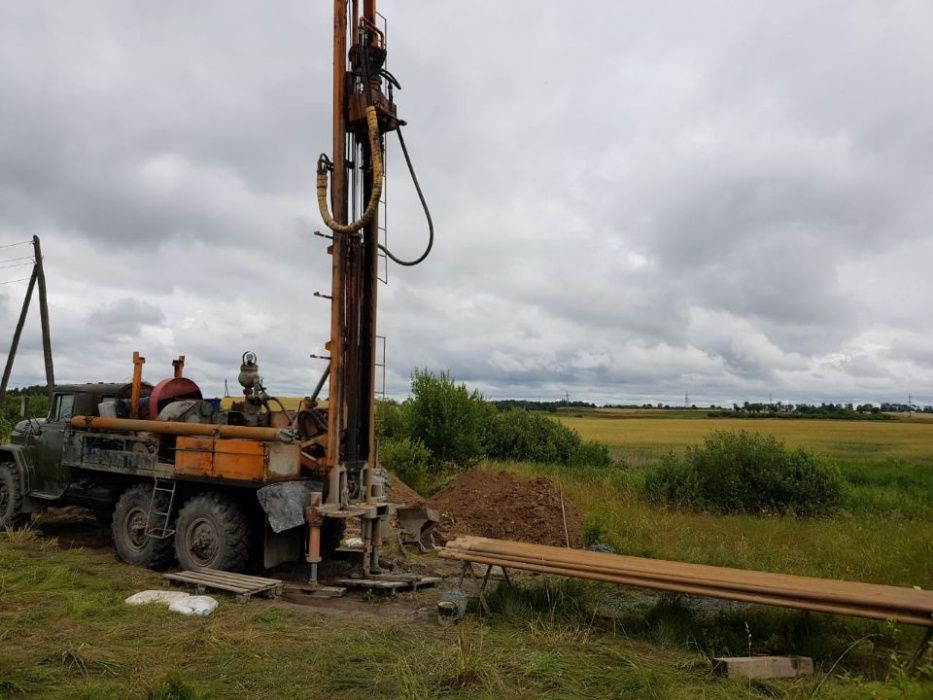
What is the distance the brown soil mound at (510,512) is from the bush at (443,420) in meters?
6.36

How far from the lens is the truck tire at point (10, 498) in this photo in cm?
1141

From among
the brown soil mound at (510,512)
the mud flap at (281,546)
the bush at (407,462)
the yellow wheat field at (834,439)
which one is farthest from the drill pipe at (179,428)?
the yellow wheat field at (834,439)

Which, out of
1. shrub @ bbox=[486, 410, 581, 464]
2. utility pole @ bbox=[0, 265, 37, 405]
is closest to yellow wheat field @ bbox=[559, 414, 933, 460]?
shrub @ bbox=[486, 410, 581, 464]

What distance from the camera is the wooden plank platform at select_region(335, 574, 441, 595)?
8.01 m

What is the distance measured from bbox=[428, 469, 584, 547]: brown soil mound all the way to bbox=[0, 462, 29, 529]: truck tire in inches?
279

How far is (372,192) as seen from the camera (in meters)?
8.84

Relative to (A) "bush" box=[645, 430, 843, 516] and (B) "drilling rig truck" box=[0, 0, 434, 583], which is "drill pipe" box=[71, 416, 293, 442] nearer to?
(B) "drilling rig truck" box=[0, 0, 434, 583]

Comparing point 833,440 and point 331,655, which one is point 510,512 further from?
point 833,440

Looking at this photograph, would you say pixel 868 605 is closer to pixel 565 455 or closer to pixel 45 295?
pixel 45 295

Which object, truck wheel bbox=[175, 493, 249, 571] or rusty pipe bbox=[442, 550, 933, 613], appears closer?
rusty pipe bbox=[442, 550, 933, 613]

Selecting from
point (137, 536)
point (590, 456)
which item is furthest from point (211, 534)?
point (590, 456)

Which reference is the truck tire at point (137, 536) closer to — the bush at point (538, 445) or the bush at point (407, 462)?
the bush at point (407, 462)

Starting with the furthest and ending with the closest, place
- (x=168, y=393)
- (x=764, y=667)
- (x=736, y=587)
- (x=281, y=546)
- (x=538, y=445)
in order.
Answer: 1. (x=538, y=445)
2. (x=168, y=393)
3. (x=281, y=546)
4. (x=736, y=587)
5. (x=764, y=667)

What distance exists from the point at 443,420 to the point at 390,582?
1295 centimetres
